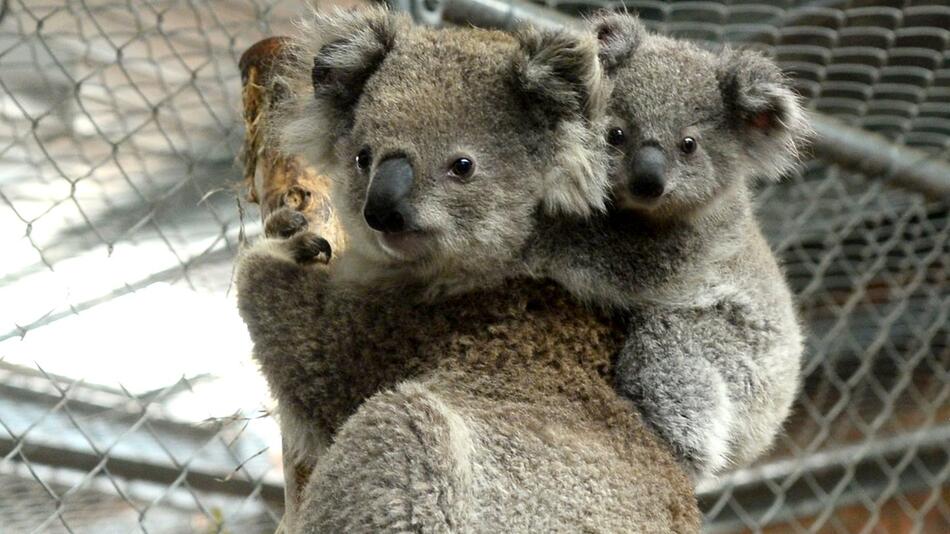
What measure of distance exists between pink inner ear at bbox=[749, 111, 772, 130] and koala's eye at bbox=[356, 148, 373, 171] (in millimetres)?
994

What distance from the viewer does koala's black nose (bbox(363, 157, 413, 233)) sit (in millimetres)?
1787

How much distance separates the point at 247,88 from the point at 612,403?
52.4 inches

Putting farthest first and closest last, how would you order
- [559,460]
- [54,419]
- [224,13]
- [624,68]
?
[224,13], [54,419], [624,68], [559,460]

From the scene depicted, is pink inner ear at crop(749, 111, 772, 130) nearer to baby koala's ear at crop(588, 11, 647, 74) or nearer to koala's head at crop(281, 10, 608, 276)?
baby koala's ear at crop(588, 11, 647, 74)

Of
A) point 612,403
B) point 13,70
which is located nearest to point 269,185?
point 612,403

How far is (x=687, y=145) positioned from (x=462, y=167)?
0.66m

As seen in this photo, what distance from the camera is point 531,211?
2.01 meters

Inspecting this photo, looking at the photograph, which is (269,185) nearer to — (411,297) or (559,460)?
(411,297)

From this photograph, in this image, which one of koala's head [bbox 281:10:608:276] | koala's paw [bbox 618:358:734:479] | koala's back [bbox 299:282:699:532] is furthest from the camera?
koala's paw [bbox 618:358:734:479]

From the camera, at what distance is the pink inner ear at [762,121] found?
2.39m

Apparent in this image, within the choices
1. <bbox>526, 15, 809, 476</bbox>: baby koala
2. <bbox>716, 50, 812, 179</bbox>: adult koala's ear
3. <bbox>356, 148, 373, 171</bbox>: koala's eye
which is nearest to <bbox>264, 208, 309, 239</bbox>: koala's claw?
<bbox>356, 148, 373, 171</bbox>: koala's eye

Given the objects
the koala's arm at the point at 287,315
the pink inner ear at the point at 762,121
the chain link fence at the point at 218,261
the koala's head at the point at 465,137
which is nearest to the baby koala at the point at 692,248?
the pink inner ear at the point at 762,121

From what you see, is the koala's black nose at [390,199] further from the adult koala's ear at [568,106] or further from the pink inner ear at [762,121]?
the pink inner ear at [762,121]

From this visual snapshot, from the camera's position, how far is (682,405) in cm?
205
